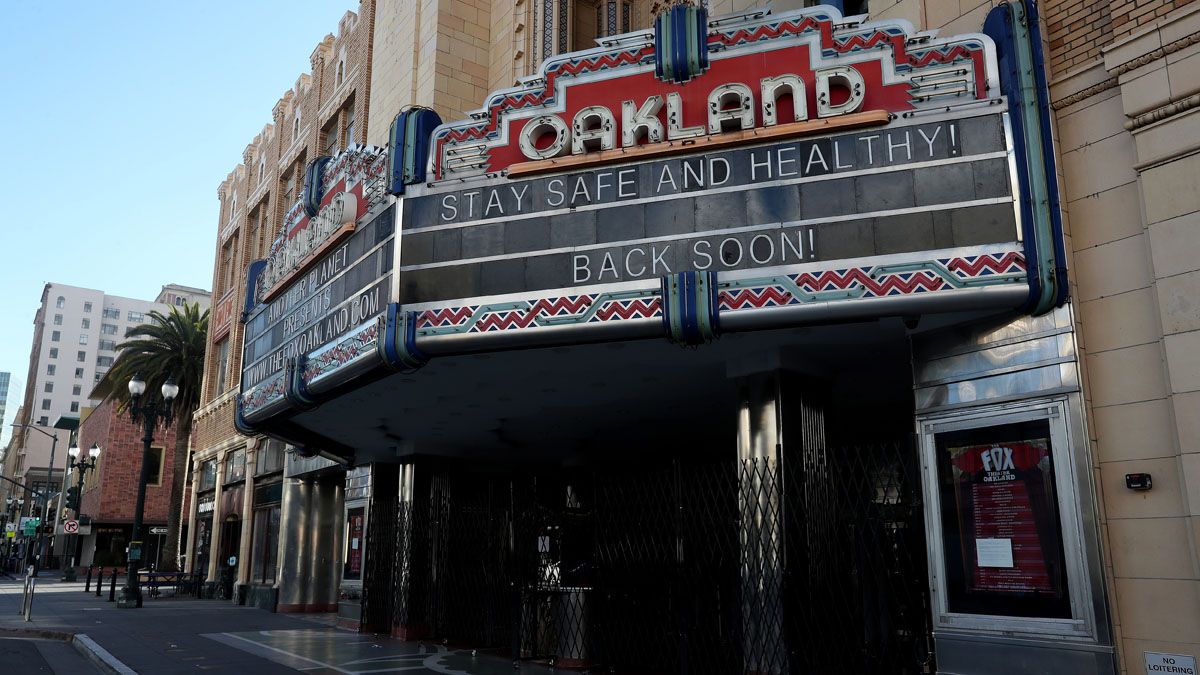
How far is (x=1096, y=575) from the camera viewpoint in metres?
9.05

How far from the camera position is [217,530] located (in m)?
35.5

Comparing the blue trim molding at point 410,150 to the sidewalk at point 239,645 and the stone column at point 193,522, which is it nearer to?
the sidewalk at point 239,645

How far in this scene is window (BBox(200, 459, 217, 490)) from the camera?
3775 cm

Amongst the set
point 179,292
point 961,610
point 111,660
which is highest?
point 179,292

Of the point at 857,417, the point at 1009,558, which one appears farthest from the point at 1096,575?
the point at 857,417

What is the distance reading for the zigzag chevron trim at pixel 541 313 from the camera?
10.9 m

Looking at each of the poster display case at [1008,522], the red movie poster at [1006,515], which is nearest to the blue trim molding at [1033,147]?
the poster display case at [1008,522]

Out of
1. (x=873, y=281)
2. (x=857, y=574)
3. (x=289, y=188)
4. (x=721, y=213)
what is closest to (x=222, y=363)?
(x=289, y=188)

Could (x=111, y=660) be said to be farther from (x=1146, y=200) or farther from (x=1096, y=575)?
(x=1146, y=200)

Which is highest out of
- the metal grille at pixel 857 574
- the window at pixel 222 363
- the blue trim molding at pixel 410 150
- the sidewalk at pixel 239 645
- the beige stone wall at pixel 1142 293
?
the window at pixel 222 363

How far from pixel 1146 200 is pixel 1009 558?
Answer: 4.01m

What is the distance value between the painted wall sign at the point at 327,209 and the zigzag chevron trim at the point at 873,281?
583 centimetres

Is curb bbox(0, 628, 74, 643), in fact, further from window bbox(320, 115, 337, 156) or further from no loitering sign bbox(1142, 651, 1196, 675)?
no loitering sign bbox(1142, 651, 1196, 675)

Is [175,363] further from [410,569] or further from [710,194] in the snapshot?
[710,194]
